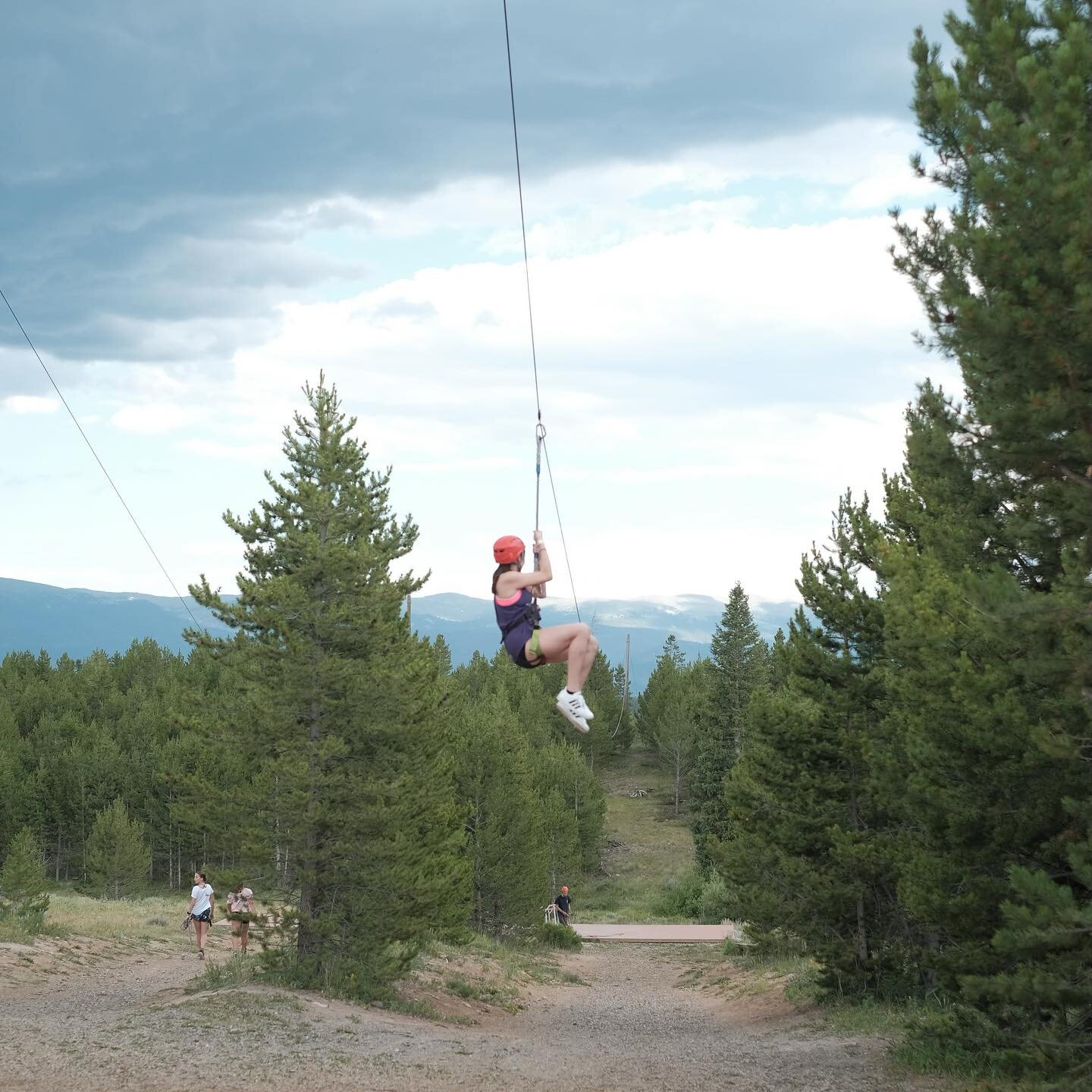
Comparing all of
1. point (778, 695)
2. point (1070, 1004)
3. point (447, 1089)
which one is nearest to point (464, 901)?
point (778, 695)

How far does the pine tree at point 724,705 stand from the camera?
62.8m

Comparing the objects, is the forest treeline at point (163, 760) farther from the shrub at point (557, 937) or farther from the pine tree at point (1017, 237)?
the pine tree at point (1017, 237)

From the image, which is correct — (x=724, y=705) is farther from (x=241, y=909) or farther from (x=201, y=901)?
(x=241, y=909)

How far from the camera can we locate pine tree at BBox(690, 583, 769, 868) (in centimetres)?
6281

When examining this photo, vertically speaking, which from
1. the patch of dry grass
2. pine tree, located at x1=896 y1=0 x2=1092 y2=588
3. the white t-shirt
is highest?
pine tree, located at x1=896 y1=0 x2=1092 y2=588

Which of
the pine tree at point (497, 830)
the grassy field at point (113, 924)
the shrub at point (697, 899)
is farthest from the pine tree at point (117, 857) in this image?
the pine tree at point (497, 830)

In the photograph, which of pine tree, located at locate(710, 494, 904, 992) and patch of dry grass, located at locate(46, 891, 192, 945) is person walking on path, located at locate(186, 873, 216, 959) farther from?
pine tree, located at locate(710, 494, 904, 992)

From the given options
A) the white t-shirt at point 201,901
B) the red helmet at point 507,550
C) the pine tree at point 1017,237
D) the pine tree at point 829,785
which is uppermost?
the pine tree at point 1017,237

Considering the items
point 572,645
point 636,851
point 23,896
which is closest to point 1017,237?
point 572,645

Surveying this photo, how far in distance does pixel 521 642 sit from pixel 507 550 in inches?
35.3

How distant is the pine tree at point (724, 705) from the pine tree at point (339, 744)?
3815cm

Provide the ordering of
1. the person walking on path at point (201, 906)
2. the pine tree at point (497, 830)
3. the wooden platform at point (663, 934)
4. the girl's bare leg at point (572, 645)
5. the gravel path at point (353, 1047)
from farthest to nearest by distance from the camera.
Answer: the wooden platform at point (663, 934)
the pine tree at point (497, 830)
the person walking on path at point (201, 906)
the gravel path at point (353, 1047)
the girl's bare leg at point (572, 645)

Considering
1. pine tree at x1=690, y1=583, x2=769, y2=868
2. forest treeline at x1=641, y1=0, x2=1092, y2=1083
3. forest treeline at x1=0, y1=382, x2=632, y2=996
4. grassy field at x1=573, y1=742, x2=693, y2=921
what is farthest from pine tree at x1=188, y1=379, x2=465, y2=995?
grassy field at x1=573, y1=742, x2=693, y2=921

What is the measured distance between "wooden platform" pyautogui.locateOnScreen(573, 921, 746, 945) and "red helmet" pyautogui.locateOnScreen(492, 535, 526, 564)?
37008mm
